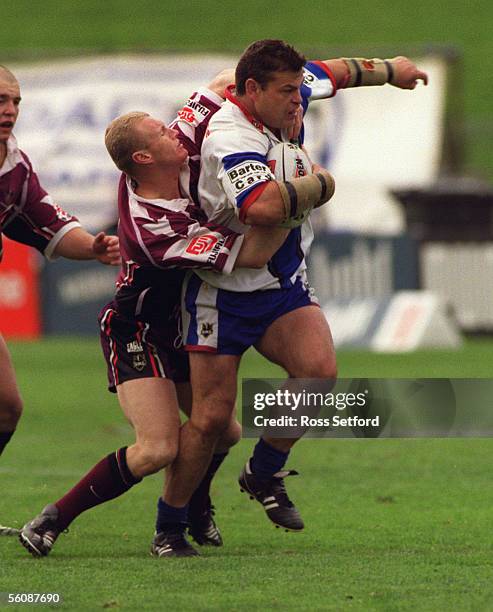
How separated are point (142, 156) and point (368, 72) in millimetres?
1340

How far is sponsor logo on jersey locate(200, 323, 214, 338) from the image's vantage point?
639cm

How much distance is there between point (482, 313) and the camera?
21.8 m

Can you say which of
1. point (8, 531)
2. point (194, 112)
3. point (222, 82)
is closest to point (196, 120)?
point (194, 112)

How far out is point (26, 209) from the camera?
7223mm

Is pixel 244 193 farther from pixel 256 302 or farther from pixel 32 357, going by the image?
pixel 32 357

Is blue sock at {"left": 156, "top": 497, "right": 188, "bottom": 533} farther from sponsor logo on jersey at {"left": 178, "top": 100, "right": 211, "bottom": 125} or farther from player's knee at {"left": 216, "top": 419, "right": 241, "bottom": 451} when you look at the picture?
sponsor logo on jersey at {"left": 178, "top": 100, "right": 211, "bottom": 125}

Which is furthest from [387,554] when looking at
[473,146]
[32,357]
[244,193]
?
[473,146]

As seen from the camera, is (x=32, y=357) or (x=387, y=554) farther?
(x=32, y=357)

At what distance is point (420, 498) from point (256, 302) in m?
2.24

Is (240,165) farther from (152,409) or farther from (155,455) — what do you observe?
(155,455)

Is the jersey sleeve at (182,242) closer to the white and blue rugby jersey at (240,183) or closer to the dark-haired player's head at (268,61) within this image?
the white and blue rugby jersey at (240,183)

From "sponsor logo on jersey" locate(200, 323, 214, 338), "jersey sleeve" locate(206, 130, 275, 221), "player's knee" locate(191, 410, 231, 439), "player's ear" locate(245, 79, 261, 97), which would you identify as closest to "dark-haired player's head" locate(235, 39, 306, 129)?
"player's ear" locate(245, 79, 261, 97)

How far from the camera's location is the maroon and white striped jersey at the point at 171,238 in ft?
20.6

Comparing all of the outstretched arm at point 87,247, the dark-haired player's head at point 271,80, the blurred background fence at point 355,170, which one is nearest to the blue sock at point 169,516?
the outstretched arm at point 87,247
